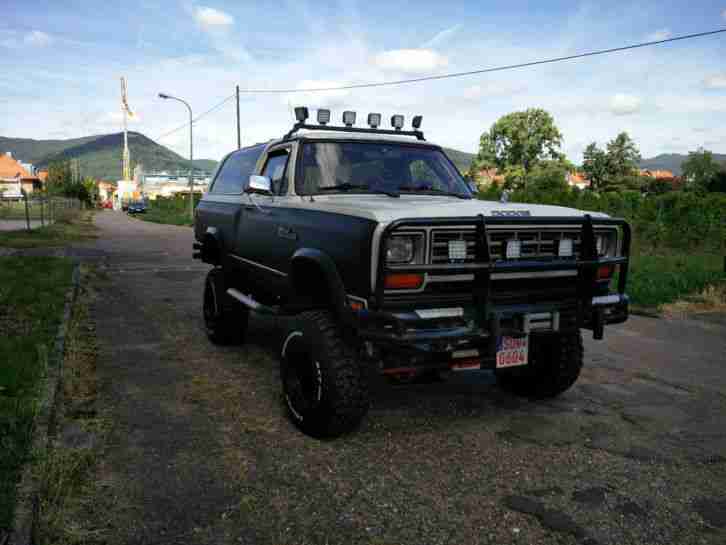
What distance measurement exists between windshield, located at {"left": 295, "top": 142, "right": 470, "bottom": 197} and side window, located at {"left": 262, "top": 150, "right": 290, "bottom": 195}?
218mm

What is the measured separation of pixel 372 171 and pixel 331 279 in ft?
4.99

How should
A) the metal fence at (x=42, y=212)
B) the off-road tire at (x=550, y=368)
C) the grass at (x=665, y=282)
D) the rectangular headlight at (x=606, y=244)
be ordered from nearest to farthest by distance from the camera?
1. the rectangular headlight at (x=606, y=244)
2. the off-road tire at (x=550, y=368)
3. the grass at (x=665, y=282)
4. the metal fence at (x=42, y=212)

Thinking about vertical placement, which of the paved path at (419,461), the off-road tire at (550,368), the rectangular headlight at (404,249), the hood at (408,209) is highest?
the hood at (408,209)

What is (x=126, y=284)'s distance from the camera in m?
11.0

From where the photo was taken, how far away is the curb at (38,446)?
9.29 feet

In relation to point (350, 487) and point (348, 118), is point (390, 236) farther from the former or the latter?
point (348, 118)

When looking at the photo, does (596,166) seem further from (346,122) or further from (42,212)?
(346,122)

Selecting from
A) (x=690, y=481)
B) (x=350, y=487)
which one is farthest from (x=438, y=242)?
(x=690, y=481)

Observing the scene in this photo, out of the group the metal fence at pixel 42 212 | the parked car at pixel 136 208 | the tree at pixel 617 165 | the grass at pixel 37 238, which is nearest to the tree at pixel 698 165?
Answer: the tree at pixel 617 165

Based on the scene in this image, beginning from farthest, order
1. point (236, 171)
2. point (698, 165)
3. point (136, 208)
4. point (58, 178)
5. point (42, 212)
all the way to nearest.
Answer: point (698, 165), point (58, 178), point (136, 208), point (42, 212), point (236, 171)

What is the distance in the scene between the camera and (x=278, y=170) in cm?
531

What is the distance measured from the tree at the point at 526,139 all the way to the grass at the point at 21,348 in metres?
56.6

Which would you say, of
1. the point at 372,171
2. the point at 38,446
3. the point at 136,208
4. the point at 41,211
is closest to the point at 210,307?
the point at 372,171

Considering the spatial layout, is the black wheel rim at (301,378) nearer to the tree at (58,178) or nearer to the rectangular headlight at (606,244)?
the rectangular headlight at (606,244)
